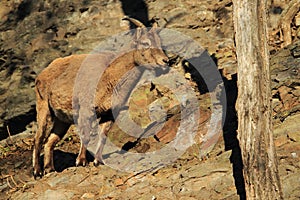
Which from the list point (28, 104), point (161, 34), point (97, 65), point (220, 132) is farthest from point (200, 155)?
point (28, 104)

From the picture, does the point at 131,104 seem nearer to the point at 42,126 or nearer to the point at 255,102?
the point at 42,126

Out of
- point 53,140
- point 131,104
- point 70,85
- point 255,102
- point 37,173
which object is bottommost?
point 37,173

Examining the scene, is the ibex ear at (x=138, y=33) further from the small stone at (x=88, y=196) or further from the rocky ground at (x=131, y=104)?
the small stone at (x=88, y=196)

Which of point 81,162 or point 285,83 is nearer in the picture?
point 285,83

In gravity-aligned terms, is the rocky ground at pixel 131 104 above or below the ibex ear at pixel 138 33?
below

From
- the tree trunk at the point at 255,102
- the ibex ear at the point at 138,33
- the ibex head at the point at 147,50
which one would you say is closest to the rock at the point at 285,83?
the tree trunk at the point at 255,102

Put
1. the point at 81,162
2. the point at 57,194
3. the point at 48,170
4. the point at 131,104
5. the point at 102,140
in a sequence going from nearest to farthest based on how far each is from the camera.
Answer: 1. the point at 57,194
2. the point at 81,162
3. the point at 102,140
4. the point at 48,170
5. the point at 131,104

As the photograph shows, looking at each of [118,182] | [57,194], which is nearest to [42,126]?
[57,194]
